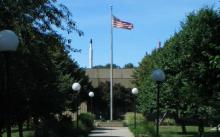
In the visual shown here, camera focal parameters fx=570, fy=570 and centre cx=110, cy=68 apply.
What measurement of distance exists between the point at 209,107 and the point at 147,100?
1770 cm

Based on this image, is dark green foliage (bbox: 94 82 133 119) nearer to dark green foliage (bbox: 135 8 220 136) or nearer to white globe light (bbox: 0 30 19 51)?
dark green foliage (bbox: 135 8 220 136)

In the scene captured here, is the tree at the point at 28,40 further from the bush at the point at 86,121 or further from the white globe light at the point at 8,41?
the bush at the point at 86,121

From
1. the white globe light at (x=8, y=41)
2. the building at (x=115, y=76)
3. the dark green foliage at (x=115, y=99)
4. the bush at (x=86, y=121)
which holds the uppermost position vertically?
the building at (x=115, y=76)

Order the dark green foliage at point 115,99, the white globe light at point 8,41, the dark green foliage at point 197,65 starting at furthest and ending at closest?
the dark green foliage at point 115,99
the dark green foliage at point 197,65
the white globe light at point 8,41

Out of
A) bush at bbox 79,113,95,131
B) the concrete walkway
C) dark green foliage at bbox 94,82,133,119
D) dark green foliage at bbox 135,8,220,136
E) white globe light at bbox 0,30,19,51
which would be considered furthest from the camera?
dark green foliage at bbox 94,82,133,119

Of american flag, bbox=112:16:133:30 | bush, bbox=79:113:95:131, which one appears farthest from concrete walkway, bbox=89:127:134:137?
american flag, bbox=112:16:133:30

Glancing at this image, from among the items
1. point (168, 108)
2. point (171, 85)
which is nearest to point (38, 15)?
point (171, 85)

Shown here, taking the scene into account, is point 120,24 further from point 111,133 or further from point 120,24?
point 111,133

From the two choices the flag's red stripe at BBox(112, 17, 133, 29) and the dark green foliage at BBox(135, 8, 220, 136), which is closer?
the dark green foliage at BBox(135, 8, 220, 136)

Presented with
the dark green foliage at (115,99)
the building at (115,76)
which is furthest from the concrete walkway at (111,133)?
the building at (115,76)

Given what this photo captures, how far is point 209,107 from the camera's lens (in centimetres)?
2633

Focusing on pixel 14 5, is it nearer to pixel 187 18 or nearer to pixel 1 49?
pixel 1 49

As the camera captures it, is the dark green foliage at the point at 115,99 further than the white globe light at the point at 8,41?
Yes

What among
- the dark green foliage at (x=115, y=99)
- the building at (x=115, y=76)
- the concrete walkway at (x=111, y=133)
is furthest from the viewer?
the building at (x=115, y=76)
